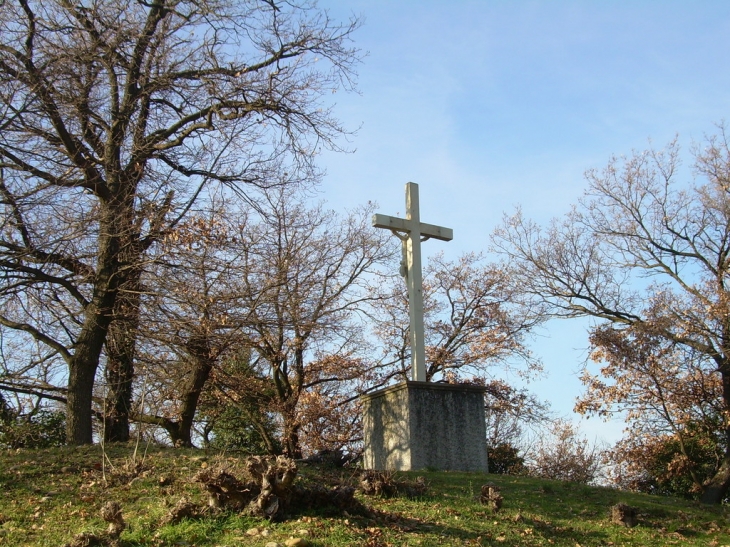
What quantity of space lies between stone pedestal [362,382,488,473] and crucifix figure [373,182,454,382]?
1002 millimetres

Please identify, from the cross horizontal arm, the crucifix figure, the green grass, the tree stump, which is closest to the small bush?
the crucifix figure

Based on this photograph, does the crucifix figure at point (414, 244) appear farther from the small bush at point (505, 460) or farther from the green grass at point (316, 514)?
the small bush at point (505, 460)

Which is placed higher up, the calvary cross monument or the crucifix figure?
the crucifix figure

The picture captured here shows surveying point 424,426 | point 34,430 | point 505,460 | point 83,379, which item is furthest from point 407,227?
point 505,460

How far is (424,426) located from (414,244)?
3.33 meters

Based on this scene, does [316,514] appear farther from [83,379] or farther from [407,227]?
[407,227]

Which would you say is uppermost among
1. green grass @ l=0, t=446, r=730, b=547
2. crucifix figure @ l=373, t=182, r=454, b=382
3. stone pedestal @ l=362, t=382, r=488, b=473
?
crucifix figure @ l=373, t=182, r=454, b=382

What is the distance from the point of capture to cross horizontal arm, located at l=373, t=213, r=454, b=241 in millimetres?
12352

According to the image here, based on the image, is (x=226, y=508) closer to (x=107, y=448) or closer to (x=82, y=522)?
(x=82, y=522)

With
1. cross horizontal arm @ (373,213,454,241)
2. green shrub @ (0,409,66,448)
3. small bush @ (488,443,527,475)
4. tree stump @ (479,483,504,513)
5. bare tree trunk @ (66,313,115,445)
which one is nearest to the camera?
tree stump @ (479,483,504,513)

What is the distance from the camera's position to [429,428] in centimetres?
1067

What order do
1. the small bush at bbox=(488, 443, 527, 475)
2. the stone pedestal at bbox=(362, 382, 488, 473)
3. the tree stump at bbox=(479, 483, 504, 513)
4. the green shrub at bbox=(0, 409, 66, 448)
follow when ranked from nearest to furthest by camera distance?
1. the tree stump at bbox=(479, 483, 504, 513)
2. the stone pedestal at bbox=(362, 382, 488, 473)
3. the green shrub at bbox=(0, 409, 66, 448)
4. the small bush at bbox=(488, 443, 527, 475)

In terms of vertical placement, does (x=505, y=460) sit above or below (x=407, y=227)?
below

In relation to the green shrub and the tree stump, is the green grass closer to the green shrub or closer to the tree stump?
the tree stump
